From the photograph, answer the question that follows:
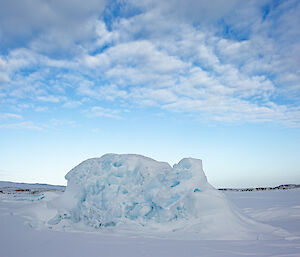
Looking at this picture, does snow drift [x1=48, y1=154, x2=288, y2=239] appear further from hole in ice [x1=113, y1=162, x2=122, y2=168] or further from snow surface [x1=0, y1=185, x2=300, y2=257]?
snow surface [x1=0, y1=185, x2=300, y2=257]

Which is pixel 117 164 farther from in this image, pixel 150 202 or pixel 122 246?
pixel 122 246

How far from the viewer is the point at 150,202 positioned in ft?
21.2

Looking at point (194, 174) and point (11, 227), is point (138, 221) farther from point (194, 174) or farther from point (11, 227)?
point (11, 227)

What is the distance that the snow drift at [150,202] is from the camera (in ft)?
19.0

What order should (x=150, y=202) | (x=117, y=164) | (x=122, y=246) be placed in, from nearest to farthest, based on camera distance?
1. (x=122, y=246)
2. (x=150, y=202)
3. (x=117, y=164)

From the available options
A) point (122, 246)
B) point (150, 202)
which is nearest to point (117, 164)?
point (150, 202)

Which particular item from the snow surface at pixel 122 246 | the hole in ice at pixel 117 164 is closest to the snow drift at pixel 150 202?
the hole in ice at pixel 117 164

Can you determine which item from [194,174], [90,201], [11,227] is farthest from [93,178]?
[194,174]

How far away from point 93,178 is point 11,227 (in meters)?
2.25

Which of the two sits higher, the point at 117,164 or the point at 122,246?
the point at 117,164

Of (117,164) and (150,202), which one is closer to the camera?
(150,202)

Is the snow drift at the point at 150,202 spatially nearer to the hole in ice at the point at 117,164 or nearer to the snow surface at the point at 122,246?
the hole in ice at the point at 117,164

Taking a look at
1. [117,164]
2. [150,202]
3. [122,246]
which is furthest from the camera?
[117,164]

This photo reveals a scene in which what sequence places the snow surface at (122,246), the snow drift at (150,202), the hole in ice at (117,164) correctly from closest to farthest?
the snow surface at (122,246), the snow drift at (150,202), the hole in ice at (117,164)
